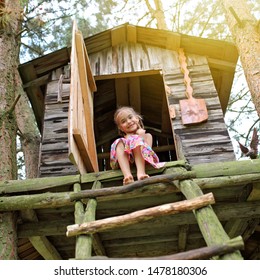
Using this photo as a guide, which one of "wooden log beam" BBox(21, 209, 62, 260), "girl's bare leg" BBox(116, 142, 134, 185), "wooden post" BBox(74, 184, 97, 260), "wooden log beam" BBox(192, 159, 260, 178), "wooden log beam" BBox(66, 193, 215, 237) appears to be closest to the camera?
"wooden post" BBox(74, 184, 97, 260)

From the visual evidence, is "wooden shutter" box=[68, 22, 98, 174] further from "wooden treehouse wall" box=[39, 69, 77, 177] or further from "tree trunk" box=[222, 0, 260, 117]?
"tree trunk" box=[222, 0, 260, 117]

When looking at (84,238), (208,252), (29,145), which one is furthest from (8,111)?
(208,252)

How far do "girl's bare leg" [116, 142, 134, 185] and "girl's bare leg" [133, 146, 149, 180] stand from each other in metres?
0.08

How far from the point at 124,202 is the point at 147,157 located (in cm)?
51

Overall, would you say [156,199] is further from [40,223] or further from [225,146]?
[225,146]

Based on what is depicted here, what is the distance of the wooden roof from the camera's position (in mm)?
5371

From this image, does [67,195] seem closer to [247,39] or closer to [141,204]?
[141,204]

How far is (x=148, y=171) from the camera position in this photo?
3.06 meters

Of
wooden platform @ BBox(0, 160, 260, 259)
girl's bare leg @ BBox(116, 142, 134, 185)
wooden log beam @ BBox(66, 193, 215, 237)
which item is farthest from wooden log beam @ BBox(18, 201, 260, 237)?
wooden log beam @ BBox(66, 193, 215, 237)

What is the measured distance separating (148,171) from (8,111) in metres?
1.92

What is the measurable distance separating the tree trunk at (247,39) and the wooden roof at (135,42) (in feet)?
0.92

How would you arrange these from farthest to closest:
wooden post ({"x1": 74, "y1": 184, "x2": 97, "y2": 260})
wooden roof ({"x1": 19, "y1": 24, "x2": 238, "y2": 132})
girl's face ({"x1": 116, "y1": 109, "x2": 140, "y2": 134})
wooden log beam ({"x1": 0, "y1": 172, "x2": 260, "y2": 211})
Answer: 1. wooden roof ({"x1": 19, "y1": 24, "x2": 238, "y2": 132})
2. girl's face ({"x1": 116, "y1": 109, "x2": 140, "y2": 134})
3. wooden log beam ({"x1": 0, "y1": 172, "x2": 260, "y2": 211})
4. wooden post ({"x1": 74, "y1": 184, "x2": 97, "y2": 260})

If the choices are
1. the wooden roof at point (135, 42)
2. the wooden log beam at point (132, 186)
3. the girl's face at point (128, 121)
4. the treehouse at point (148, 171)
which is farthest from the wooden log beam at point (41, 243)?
the wooden roof at point (135, 42)
